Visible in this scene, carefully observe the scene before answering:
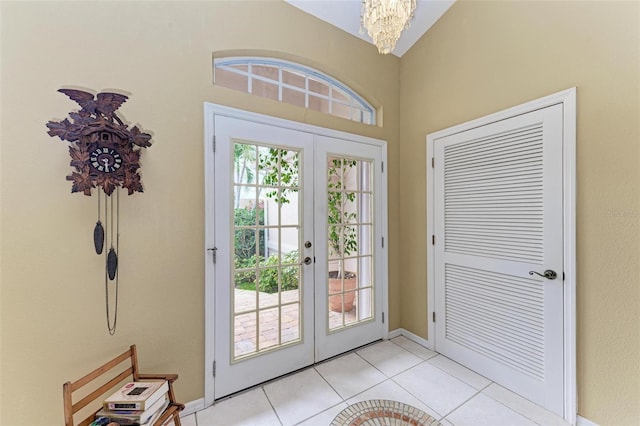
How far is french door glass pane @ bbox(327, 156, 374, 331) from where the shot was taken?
2.47 meters

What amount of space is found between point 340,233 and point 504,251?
1.32 m

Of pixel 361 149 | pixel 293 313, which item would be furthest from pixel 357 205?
pixel 293 313

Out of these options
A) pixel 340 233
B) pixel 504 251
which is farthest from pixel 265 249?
pixel 504 251

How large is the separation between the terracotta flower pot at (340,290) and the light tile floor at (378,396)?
0.45 meters

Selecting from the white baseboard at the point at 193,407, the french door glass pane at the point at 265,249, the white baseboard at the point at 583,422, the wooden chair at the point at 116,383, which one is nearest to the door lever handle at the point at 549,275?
the white baseboard at the point at 583,422

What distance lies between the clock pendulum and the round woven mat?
1.55 m

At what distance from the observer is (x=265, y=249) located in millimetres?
2105

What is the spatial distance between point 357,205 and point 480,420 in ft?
5.92

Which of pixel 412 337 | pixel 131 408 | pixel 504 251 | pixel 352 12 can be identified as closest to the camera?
pixel 131 408

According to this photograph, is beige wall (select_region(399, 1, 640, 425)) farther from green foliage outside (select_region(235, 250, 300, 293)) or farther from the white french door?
green foliage outside (select_region(235, 250, 300, 293))

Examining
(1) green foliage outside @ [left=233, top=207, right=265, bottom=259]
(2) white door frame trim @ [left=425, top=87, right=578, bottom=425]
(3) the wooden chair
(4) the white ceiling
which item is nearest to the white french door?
(1) green foliage outside @ [left=233, top=207, right=265, bottom=259]

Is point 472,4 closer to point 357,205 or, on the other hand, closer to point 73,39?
point 357,205

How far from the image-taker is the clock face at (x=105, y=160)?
55.3 inches

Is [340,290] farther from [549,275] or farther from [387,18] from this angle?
[387,18]
